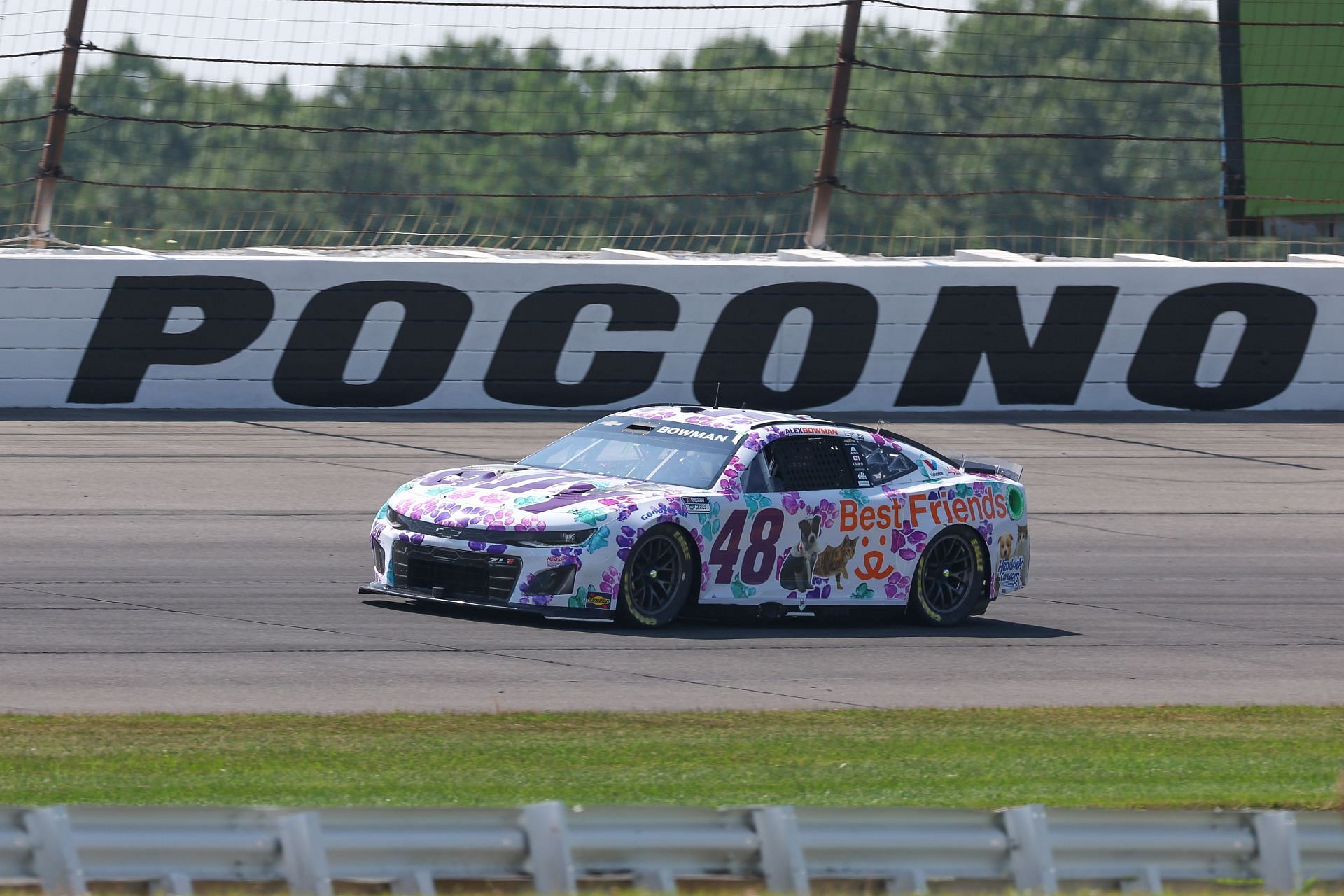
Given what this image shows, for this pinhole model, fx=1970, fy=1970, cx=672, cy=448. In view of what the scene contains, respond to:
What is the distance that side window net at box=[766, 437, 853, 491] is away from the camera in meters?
12.0

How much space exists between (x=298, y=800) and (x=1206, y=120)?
17000 mm

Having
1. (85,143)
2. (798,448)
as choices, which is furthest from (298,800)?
(85,143)

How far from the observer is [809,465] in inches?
480

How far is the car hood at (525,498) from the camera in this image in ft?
36.4

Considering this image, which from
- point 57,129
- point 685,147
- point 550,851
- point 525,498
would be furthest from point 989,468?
point 57,129

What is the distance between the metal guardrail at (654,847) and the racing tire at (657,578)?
566cm

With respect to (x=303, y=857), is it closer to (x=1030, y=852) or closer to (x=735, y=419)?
(x=1030, y=852)

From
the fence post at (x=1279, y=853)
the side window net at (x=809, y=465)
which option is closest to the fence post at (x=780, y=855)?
the fence post at (x=1279, y=853)

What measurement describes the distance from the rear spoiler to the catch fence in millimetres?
8111

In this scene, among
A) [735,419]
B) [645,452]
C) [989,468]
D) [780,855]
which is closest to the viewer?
[780,855]

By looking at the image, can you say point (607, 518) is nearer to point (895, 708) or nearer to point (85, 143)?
point (895, 708)

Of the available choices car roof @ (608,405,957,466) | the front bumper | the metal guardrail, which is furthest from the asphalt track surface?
the metal guardrail

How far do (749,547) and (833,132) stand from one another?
413 inches

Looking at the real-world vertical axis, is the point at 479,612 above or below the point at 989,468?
below
